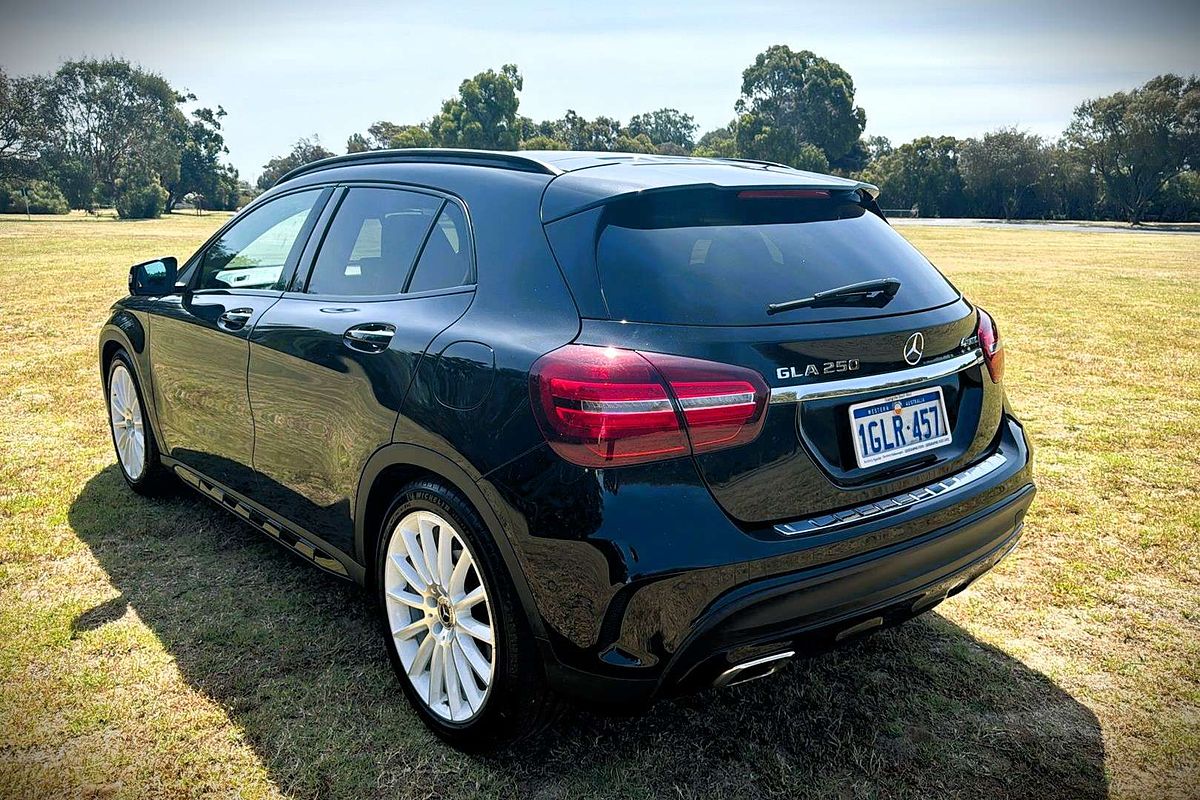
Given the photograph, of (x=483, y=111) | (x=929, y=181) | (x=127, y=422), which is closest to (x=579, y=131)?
(x=483, y=111)

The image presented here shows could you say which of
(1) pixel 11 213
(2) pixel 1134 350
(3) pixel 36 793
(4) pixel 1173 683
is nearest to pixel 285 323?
(3) pixel 36 793

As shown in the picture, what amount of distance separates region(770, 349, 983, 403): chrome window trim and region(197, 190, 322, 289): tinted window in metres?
2.22

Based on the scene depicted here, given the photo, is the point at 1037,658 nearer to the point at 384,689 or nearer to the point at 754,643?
the point at 754,643

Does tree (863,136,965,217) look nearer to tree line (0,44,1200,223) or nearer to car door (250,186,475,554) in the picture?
tree line (0,44,1200,223)

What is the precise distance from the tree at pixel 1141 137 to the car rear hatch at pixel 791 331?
68.9 m

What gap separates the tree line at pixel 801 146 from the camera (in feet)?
202

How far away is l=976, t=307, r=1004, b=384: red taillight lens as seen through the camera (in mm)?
3010

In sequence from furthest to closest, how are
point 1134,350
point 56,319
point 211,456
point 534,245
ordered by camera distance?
point 56,319, point 1134,350, point 211,456, point 534,245

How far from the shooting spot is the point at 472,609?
2.69 meters

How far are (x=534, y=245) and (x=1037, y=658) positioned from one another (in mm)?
2433

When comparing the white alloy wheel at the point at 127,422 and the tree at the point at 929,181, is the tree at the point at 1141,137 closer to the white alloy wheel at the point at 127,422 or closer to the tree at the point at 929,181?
the tree at the point at 929,181

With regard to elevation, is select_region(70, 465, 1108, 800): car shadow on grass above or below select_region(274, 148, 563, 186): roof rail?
below

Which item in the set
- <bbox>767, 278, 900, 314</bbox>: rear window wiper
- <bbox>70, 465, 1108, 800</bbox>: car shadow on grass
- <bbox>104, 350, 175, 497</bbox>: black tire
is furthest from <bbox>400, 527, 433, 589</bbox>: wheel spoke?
<bbox>104, 350, 175, 497</bbox>: black tire

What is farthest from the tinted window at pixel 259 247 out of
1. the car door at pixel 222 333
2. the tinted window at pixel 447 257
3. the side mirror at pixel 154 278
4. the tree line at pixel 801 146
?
the tree line at pixel 801 146
